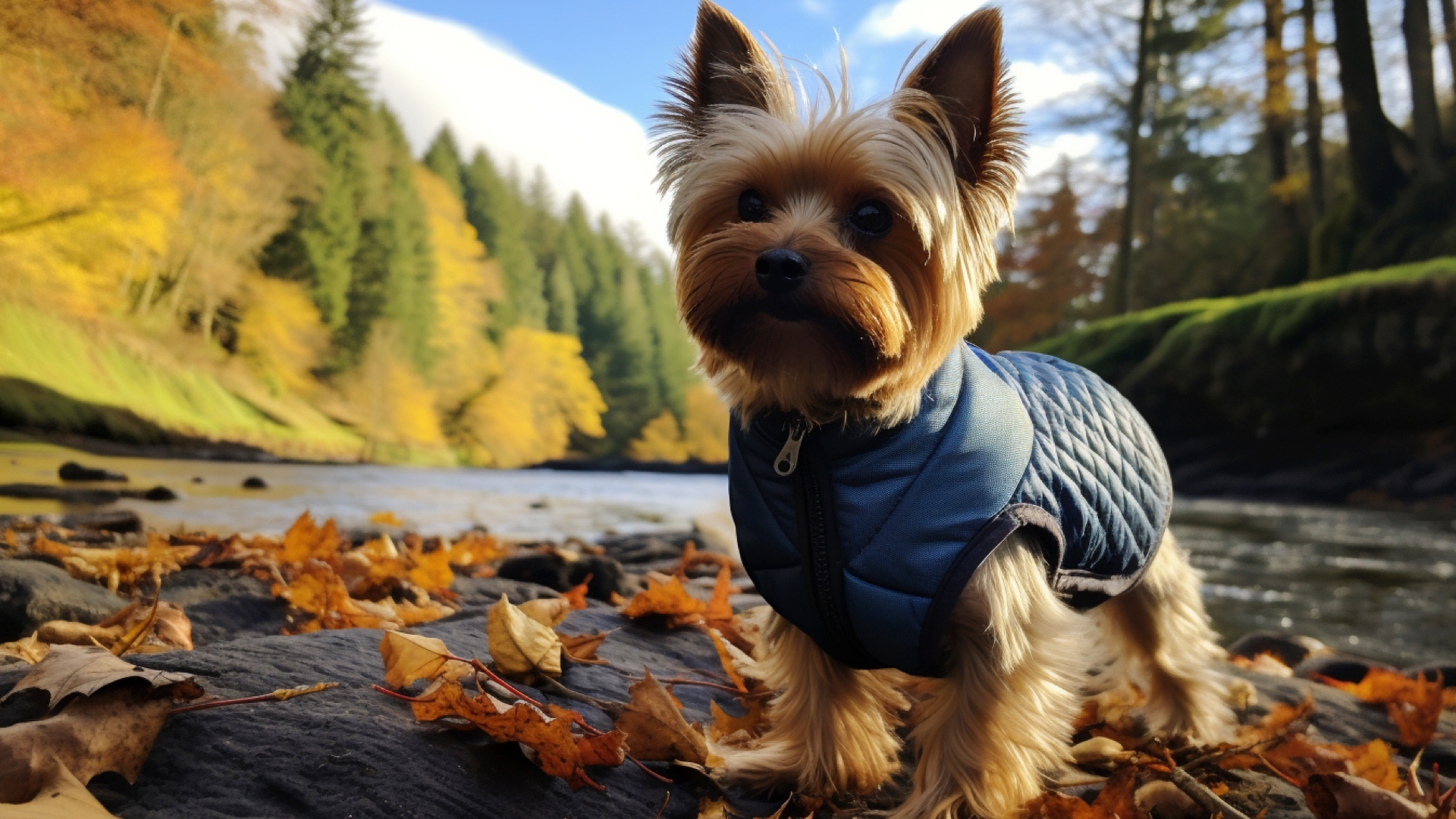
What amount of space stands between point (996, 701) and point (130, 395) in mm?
4173

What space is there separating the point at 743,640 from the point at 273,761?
6.85 ft

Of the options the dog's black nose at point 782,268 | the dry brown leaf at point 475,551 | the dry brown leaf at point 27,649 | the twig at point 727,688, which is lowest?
the dry brown leaf at point 475,551

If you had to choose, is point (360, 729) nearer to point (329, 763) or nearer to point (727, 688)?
point (329, 763)

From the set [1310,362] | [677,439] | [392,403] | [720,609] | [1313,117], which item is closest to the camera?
[720,609]

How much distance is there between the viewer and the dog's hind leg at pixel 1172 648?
3.51 metres

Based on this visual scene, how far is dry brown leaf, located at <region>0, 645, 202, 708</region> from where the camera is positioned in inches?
68.6

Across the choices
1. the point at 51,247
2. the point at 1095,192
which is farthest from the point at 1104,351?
the point at 51,247

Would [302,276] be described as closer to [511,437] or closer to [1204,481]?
[511,437]

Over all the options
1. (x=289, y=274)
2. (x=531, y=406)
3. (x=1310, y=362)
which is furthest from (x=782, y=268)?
(x=1310, y=362)

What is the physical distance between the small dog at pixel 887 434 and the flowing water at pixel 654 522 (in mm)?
3315

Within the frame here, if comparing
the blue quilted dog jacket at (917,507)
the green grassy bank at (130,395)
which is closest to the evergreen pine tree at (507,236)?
the green grassy bank at (130,395)

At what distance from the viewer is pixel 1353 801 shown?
93.6 inches

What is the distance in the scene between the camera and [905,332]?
101 inches

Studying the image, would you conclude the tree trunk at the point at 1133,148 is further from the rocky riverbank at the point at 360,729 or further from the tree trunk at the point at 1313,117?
the rocky riverbank at the point at 360,729
